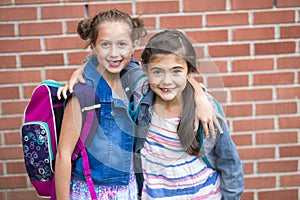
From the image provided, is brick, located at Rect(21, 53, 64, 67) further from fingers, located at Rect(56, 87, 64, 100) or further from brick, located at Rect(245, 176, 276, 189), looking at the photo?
brick, located at Rect(245, 176, 276, 189)

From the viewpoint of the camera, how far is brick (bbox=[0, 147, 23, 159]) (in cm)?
300

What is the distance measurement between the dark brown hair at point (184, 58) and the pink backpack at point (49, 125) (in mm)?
305

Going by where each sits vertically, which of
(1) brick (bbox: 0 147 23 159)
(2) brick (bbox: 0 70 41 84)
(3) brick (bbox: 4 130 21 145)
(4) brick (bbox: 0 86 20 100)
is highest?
(2) brick (bbox: 0 70 41 84)

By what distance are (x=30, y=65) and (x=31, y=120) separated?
1.02m

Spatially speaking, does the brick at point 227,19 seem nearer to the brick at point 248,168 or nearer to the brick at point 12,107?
the brick at point 248,168

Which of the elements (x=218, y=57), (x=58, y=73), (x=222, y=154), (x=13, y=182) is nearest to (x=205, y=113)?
(x=222, y=154)

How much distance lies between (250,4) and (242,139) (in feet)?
2.90

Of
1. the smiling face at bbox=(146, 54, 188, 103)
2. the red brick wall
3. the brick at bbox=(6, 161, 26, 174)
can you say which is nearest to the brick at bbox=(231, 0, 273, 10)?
the red brick wall

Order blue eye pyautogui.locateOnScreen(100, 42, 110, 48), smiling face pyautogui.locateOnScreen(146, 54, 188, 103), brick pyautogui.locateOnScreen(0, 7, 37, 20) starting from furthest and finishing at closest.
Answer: brick pyautogui.locateOnScreen(0, 7, 37, 20)
blue eye pyautogui.locateOnScreen(100, 42, 110, 48)
smiling face pyautogui.locateOnScreen(146, 54, 188, 103)

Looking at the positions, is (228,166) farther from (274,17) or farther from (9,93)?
(9,93)

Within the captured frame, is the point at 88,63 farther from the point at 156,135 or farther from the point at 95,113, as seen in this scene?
the point at 156,135

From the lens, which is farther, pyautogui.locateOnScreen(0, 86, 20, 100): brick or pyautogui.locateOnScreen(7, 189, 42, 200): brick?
pyautogui.locateOnScreen(7, 189, 42, 200): brick

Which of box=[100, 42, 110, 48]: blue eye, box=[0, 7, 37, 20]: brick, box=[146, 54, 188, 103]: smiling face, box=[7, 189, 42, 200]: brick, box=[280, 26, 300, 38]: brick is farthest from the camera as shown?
box=[7, 189, 42, 200]: brick

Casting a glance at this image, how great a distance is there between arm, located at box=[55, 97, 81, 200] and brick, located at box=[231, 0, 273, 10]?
1.45m
